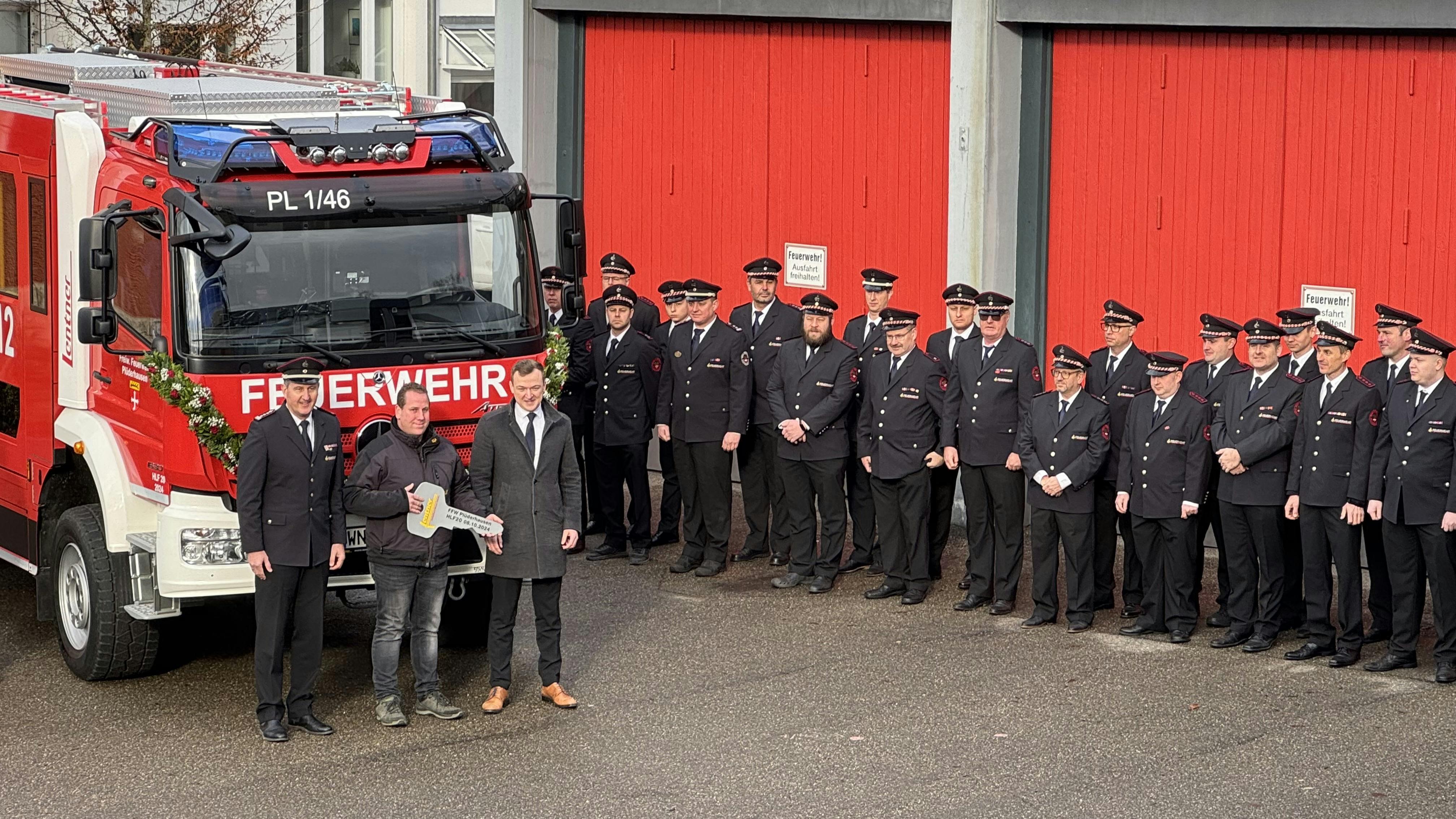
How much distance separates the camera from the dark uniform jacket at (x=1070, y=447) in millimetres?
11070

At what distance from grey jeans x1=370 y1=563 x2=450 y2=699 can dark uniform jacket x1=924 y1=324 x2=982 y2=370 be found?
12.8ft

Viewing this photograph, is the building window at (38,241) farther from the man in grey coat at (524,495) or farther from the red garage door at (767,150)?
the red garage door at (767,150)

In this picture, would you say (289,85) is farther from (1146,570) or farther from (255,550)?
(1146,570)

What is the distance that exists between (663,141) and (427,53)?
29.9 feet

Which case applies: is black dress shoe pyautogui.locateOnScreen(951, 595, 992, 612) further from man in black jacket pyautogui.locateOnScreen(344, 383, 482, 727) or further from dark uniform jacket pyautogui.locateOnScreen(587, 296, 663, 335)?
man in black jacket pyautogui.locateOnScreen(344, 383, 482, 727)

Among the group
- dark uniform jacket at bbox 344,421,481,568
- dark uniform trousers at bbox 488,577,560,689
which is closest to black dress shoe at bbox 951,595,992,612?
dark uniform trousers at bbox 488,577,560,689

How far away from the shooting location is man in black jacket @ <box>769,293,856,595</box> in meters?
12.2

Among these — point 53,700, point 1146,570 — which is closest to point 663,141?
point 1146,570

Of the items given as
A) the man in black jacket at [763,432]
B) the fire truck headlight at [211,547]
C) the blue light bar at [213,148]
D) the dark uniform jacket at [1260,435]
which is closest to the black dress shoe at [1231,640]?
the dark uniform jacket at [1260,435]

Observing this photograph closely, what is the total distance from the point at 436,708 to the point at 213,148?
2.95 m

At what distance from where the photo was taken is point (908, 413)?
11.8m

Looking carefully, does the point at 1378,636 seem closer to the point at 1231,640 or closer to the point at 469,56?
the point at 1231,640

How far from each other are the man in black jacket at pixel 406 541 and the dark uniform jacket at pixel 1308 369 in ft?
15.3

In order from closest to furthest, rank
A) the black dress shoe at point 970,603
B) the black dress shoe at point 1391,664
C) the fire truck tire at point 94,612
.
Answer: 1. the fire truck tire at point 94,612
2. the black dress shoe at point 1391,664
3. the black dress shoe at point 970,603
